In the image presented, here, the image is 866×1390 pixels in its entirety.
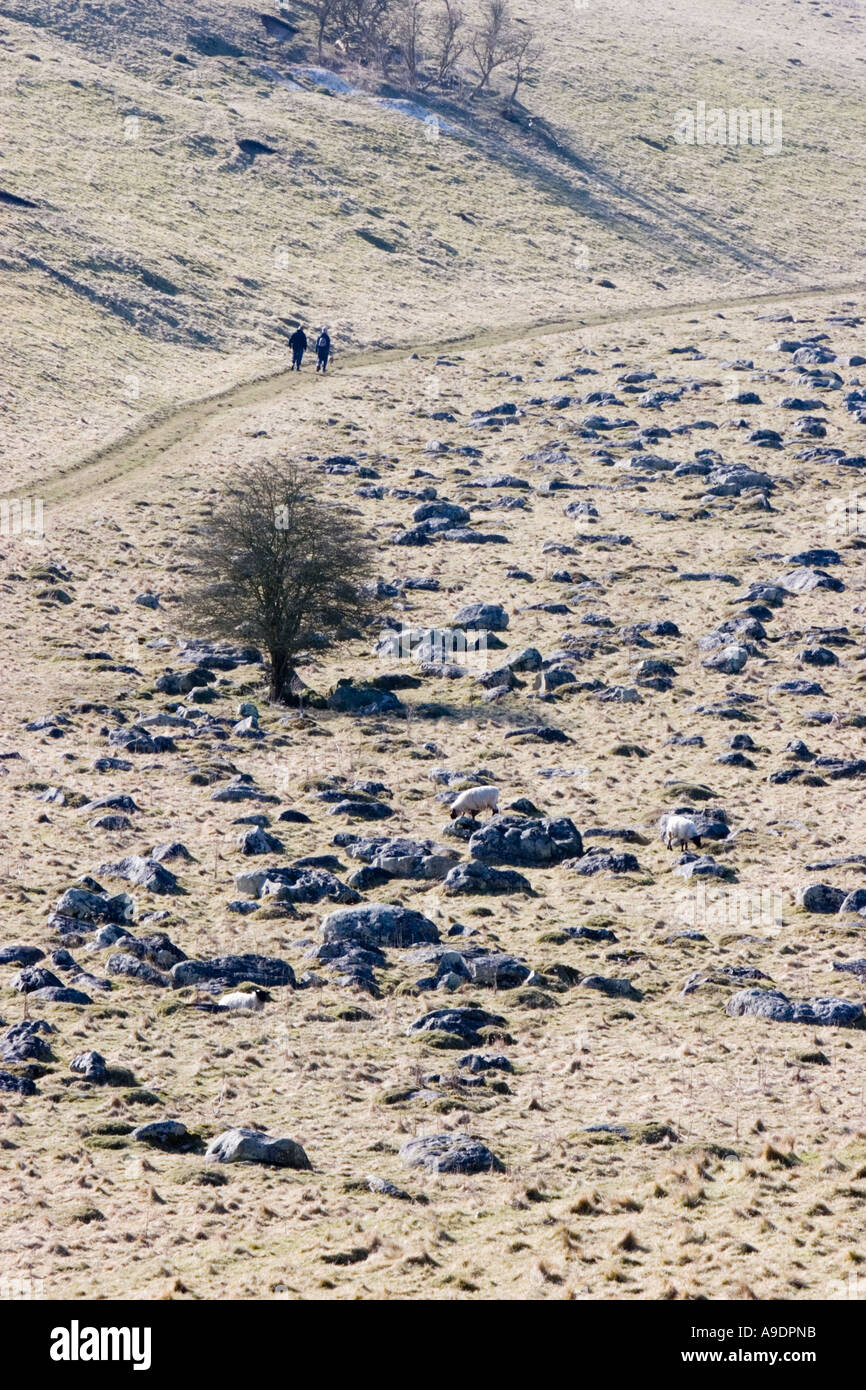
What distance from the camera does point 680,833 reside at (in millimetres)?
27016

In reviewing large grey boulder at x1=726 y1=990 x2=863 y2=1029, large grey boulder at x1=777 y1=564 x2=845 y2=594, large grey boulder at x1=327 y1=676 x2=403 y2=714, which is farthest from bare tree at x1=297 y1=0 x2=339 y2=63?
large grey boulder at x1=726 y1=990 x2=863 y2=1029

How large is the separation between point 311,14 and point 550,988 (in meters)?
96.8

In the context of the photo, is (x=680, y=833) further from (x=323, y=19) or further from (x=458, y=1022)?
(x=323, y=19)

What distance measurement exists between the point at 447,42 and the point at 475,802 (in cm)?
8418

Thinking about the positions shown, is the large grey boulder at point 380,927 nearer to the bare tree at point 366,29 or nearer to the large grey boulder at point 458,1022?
the large grey boulder at point 458,1022

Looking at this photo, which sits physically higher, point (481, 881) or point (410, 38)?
point (410, 38)

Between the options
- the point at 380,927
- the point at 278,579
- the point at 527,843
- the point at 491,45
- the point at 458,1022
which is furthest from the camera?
the point at 491,45

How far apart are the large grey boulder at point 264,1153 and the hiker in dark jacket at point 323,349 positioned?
4894 centimetres

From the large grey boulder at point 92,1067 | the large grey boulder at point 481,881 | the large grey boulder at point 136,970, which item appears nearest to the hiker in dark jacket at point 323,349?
the large grey boulder at point 481,881

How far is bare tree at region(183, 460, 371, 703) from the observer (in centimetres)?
3534

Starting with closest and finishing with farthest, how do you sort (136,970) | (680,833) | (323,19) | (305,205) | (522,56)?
(136,970) < (680,833) < (305,205) < (323,19) < (522,56)

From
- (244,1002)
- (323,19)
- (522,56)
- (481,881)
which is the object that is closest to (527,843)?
(481,881)

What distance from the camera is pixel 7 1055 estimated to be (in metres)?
18.5

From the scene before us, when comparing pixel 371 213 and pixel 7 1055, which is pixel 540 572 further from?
pixel 371 213
